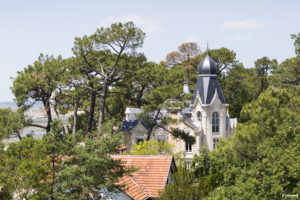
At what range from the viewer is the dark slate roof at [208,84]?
2020 inches

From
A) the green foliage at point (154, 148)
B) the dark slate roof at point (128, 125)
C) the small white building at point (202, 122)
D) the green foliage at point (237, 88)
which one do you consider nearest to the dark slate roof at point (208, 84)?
the small white building at point (202, 122)

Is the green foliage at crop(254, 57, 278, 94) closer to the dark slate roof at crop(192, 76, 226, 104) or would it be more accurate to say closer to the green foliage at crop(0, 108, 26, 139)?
the dark slate roof at crop(192, 76, 226, 104)

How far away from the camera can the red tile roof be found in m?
22.6

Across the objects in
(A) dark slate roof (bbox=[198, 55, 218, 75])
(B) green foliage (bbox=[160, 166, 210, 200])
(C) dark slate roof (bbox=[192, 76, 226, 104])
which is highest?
(A) dark slate roof (bbox=[198, 55, 218, 75])

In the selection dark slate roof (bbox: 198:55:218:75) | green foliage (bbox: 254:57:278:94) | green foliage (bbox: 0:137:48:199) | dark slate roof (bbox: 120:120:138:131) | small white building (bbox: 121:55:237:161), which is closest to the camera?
green foliage (bbox: 0:137:48:199)

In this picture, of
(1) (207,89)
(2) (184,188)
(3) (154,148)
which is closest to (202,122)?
(1) (207,89)

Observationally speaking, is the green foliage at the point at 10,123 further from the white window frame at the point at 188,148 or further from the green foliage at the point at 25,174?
the green foliage at the point at 25,174

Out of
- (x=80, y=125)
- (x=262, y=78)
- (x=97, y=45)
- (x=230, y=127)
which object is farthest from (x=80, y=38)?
(x=262, y=78)

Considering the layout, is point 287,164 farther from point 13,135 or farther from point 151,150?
point 13,135

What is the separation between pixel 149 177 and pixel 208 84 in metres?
29.4

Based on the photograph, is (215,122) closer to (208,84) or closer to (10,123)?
(208,84)

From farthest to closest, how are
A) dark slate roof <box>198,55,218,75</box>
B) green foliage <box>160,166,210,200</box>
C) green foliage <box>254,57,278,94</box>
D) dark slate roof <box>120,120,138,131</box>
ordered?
green foliage <box>254,57,278,94</box> < dark slate roof <box>198,55,218,75</box> < dark slate roof <box>120,120,138,131</box> < green foliage <box>160,166,210,200</box>

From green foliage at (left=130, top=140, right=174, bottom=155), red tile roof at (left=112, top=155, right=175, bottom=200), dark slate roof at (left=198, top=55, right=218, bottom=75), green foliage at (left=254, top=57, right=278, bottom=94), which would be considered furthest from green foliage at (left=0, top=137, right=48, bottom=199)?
green foliage at (left=254, top=57, right=278, bottom=94)

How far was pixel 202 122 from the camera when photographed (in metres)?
51.5
